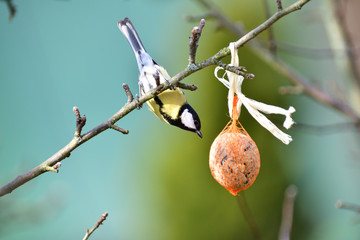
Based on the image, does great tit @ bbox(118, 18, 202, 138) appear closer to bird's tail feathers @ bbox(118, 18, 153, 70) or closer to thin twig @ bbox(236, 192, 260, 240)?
bird's tail feathers @ bbox(118, 18, 153, 70)

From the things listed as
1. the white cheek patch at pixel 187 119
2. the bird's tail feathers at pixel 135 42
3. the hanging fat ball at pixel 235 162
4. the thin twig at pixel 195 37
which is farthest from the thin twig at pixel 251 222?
the bird's tail feathers at pixel 135 42

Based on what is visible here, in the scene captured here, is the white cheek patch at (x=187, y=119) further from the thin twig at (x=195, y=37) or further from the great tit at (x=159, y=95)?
the thin twig at (x=195, y=37)

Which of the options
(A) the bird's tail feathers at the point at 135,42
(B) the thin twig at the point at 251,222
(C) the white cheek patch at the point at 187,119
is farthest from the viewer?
(C) the white cheek patch at the point at 187,119

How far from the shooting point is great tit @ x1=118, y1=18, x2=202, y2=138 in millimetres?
2424

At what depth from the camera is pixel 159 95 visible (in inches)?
96.7

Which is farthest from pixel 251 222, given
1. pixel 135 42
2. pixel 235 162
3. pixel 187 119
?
pixel 135 42

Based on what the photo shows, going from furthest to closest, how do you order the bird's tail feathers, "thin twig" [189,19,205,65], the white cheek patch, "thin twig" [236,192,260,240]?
the white cheek patch
the bird's tail feathers
"thin twig" [236,192,260,240]
"thin twig" [189,19,205,65]

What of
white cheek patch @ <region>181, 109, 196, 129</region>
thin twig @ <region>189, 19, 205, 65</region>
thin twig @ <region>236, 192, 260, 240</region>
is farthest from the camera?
white cheek patch @ <region>181, 109, 196, 129</region>

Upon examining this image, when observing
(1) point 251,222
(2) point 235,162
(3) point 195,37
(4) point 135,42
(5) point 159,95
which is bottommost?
(1) point 251,222

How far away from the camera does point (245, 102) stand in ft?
5.56

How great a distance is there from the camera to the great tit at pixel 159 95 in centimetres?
242

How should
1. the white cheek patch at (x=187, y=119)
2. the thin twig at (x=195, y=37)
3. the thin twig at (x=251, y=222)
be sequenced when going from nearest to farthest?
the thin twig at (x=195, y=37), the thin twig at (x=251, y=222), the white cheek patch at (x=187, y=119)

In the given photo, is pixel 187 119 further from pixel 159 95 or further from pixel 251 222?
pixel 251 222

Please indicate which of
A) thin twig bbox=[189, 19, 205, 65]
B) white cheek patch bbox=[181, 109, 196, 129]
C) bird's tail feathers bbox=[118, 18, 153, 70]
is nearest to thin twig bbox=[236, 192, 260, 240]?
thin twig bbox=[189, 19, 205, 65]
